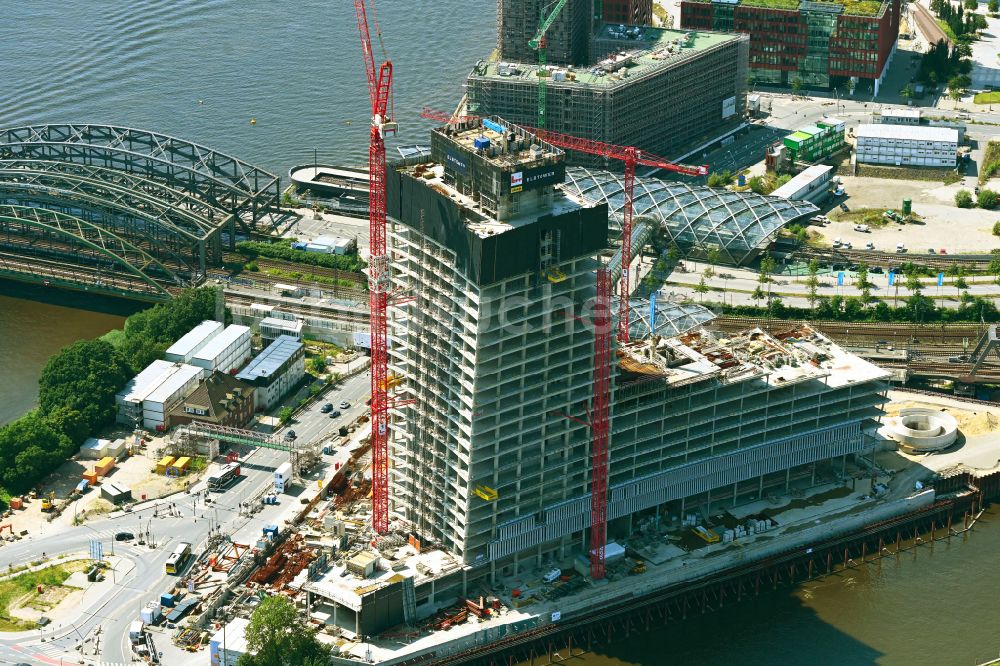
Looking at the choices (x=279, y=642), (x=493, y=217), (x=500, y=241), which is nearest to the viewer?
(x=279, y=642)

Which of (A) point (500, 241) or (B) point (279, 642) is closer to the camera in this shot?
(B) point (279, 642)

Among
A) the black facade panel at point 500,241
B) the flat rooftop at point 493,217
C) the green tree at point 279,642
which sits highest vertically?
the flat rooftop at point 493,217

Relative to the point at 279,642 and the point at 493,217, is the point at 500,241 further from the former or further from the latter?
the point at 279,642

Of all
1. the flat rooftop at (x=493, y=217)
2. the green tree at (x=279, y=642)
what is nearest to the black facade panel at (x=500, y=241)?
the flat rooftop at (x=493, y=217)

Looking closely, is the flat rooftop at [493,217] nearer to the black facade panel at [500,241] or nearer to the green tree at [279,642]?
the black facade panel at [500,241]

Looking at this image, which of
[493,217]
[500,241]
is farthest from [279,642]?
[493,217]

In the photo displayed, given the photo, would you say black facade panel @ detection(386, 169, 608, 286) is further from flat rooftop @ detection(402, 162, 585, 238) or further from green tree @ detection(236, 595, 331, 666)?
green tree @ detection(236, 595, 331, 666)

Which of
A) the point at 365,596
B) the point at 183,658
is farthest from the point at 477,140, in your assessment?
the point at 183,658

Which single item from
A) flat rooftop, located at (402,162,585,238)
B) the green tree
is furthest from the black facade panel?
the green tree

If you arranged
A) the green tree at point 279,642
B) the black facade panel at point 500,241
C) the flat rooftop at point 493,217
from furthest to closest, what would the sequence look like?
the flat rooftop at point 493,217 < the black facade panel at point 500,241 < the green tree at point 279,642
